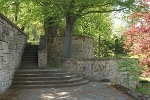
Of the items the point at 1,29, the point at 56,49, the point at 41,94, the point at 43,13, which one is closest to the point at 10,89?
the point at 41,94

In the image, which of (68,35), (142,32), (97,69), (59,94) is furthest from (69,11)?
(59,94)

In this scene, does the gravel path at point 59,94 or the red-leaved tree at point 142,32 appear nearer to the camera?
the gravel path at point 59,94

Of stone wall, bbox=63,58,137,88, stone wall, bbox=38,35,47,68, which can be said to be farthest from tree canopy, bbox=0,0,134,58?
stone wall, bbox=63,58,137,88

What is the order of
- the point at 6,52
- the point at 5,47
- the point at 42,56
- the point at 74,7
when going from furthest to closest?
the point at 42,56, the point at 74,7, the point at 6,52, the point at 5,47

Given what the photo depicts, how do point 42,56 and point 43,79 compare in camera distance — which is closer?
point 43,79

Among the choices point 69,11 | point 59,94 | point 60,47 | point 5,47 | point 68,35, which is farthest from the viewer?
point 60,47

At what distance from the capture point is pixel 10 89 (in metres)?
10.3

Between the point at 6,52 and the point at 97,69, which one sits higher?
the point at 6,52

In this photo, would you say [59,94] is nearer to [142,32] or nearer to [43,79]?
[43,79]

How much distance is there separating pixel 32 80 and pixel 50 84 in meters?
0.82

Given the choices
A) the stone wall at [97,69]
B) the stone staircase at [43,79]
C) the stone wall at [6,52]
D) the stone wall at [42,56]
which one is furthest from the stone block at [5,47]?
the stone wall at [97,69]

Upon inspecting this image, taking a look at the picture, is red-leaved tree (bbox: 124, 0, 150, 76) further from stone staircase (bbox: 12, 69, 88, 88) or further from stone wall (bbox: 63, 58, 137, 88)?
stone staircase (bbox: 12, 69, 88, 88)

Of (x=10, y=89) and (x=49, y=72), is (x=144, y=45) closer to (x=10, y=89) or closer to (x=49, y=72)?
(x=49, y=72)

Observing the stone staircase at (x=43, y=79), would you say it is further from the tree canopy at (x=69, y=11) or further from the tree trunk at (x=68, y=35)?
the tree canopy at (x=69, y=11)
